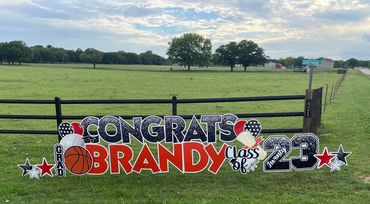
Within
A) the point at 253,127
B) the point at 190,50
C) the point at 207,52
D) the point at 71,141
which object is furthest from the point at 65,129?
the point at 207,52

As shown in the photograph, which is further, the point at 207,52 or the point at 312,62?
the point at 207,52

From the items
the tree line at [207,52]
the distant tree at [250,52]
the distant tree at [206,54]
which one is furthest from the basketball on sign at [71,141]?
the distant tree at [250,52]

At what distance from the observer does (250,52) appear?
15288 cm

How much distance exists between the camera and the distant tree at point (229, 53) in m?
150

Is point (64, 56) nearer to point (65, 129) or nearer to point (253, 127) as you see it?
point (65, 129)

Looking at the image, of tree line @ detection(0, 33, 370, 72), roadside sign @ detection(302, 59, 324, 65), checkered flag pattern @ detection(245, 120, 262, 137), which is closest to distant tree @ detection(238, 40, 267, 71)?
tree line @ detection(0, 33, 370, 72)

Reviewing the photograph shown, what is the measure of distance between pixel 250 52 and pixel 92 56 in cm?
6284

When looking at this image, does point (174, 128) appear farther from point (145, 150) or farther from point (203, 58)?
point (203, 58)

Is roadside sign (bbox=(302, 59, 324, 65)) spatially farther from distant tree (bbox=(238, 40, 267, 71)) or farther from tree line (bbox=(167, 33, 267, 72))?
distant tree (bbox=(238, 40, 267, 71))

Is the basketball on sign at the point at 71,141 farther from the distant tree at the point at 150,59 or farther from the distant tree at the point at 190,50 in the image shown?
the distant tree at the point at 150,59

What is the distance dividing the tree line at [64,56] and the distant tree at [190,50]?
3421cm

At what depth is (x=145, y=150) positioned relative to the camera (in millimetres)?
7297

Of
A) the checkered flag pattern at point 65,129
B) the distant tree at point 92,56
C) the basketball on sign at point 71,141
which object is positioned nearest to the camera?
the basketball on sign at point 71,141

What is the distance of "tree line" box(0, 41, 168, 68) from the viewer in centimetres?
15062
